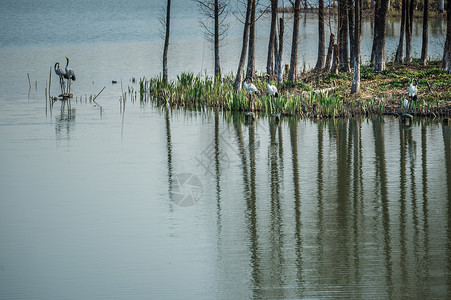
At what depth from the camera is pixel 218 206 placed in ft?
44.9

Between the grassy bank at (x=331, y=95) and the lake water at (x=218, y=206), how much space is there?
36.0 inches

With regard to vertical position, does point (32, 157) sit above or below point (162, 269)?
above

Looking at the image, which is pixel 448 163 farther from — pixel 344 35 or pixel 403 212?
pixel 344 35

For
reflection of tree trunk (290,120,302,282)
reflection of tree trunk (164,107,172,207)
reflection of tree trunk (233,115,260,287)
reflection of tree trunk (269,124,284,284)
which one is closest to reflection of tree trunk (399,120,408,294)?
reflection of tree trunk (290,120,302,282)

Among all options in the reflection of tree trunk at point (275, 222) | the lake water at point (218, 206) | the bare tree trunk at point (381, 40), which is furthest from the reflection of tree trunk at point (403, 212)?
the bare tree trunk at point (381, 40)

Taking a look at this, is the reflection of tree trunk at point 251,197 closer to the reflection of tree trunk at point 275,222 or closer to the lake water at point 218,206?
the lake water at point 218,206

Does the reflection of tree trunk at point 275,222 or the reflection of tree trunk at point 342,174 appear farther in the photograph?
the reflection of tree trunk at point 342,174

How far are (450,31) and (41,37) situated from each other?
45669 mm

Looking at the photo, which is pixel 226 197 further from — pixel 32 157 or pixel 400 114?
pixel 400 114

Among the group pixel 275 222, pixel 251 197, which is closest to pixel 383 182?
pixel 251 197

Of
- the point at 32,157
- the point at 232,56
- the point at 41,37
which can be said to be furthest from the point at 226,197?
the point at 41,37

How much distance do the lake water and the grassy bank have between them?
3.00 feet

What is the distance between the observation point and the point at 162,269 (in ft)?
34.2

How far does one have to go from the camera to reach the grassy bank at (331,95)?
23781 mm
